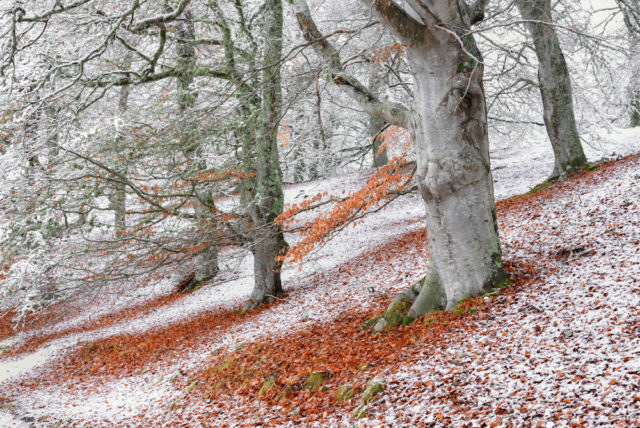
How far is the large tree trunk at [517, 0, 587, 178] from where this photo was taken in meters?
9.96

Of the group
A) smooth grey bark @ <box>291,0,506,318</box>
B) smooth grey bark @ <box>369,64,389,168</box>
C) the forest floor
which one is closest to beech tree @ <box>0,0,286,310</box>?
the forest floor

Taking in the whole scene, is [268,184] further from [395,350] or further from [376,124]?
[376,124]

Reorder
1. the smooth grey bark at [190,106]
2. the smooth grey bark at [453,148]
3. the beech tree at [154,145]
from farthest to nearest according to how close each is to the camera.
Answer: the smooth grey bark at [190,106] < the beech tree at [154,145] < the smooth grey bark at [453,148]

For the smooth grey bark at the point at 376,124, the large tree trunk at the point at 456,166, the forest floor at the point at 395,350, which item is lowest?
the forest floor at the point at 395,350

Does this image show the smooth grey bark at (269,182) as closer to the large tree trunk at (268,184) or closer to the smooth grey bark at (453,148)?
the large tree trunk at (268,184)

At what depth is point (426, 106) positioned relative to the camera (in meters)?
5.32

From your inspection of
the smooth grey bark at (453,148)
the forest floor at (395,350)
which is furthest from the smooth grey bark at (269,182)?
the smooth grey bark at (453,148)

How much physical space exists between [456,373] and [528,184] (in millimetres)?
11287

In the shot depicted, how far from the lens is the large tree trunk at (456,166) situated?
514cm

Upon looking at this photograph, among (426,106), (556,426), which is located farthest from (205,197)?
(556,426)

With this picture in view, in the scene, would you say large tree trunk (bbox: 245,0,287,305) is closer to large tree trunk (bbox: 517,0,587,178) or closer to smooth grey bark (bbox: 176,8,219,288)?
smooth grey bark (bbox: 176,8,219,288)

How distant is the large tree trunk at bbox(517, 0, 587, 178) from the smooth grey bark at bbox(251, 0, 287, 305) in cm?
572

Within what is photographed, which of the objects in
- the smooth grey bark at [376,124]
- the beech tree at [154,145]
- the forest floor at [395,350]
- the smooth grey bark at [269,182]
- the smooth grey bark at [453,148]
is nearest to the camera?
the forest floor at [395,350]

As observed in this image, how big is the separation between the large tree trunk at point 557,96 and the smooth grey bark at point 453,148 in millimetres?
5513
